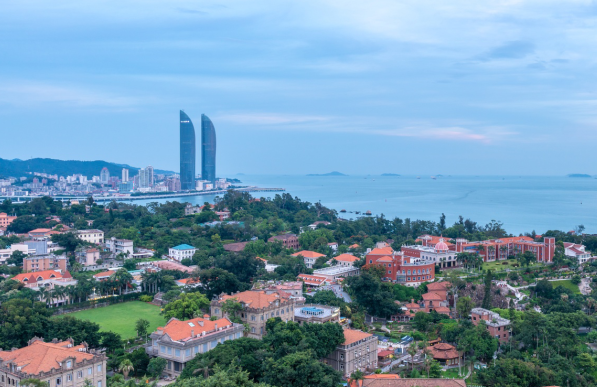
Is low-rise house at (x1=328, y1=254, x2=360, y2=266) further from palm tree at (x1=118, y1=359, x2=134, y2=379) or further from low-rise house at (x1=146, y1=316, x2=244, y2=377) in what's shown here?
palm tree at (x1=118, y1=359, x2=134, y2=379)

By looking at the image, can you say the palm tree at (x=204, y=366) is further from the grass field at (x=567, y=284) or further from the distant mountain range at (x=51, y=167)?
the distant mountain range at (x=51, y=167)

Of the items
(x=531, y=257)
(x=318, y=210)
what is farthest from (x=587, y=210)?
(x=531, y=257)

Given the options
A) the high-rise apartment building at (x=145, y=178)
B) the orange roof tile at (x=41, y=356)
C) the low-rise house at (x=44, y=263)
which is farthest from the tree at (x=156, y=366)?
the high-rise apartment building at (x=145, y=178)

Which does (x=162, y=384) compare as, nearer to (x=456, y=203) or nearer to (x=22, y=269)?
(x=22, y=269)

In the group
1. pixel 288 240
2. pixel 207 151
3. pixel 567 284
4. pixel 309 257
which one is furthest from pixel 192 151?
pixel 567 284

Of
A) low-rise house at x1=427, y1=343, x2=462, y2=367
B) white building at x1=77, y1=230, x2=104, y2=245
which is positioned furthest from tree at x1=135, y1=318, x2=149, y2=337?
white building at x1=77, y1=230, x2=104, y2=245
